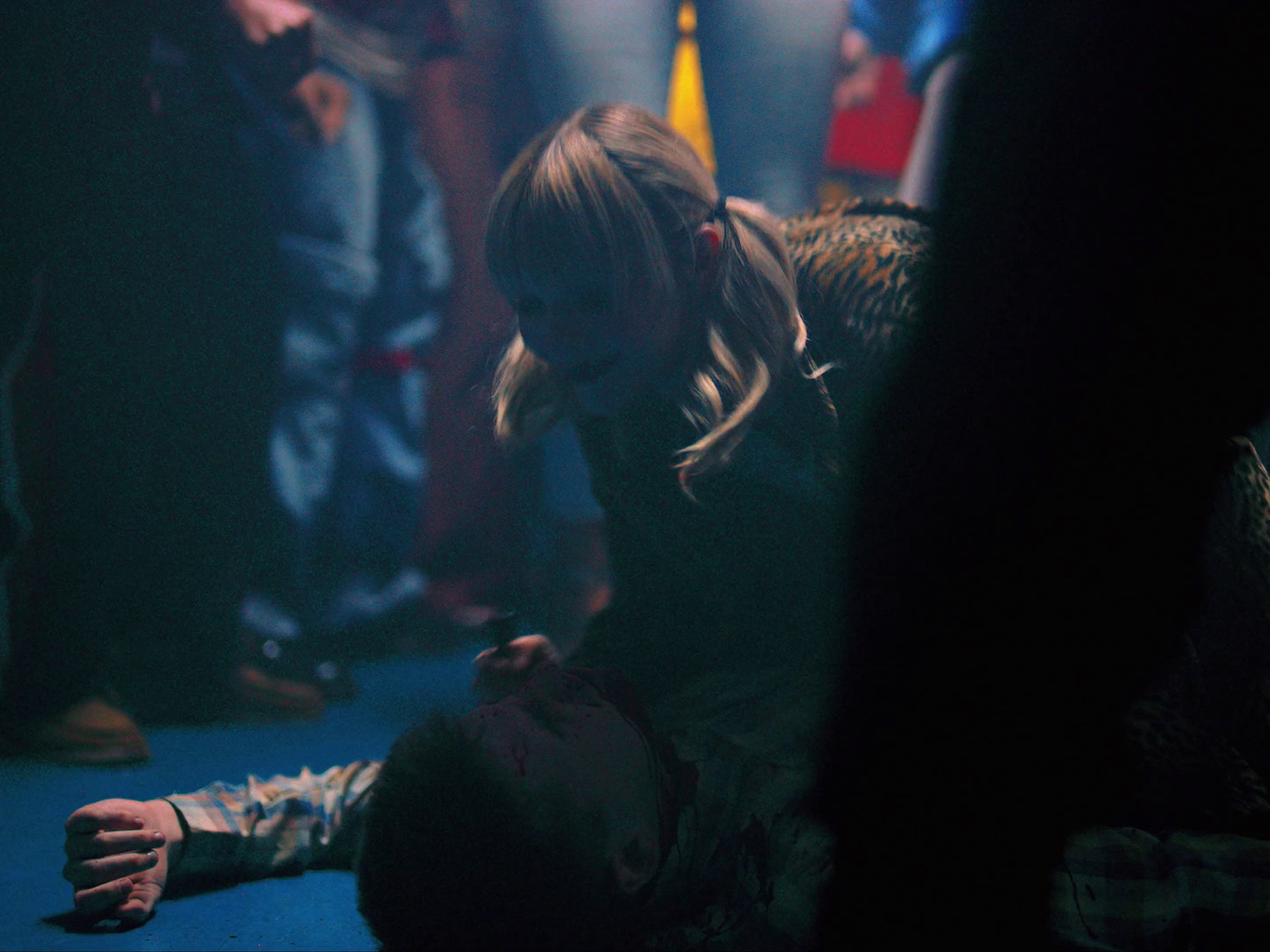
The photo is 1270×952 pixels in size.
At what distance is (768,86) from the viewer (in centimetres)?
117

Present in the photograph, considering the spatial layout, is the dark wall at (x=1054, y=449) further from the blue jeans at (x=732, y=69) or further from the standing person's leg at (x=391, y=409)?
the standing person's leg at (x=391, y=409)

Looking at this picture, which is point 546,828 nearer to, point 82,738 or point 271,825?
point 271,825

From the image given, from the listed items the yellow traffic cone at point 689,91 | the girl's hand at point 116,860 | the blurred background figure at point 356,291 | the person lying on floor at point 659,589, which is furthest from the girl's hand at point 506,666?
the yellow traffic cone at point 689,91

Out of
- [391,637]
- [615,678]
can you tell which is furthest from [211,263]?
[615,678]

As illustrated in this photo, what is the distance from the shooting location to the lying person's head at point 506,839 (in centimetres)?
52

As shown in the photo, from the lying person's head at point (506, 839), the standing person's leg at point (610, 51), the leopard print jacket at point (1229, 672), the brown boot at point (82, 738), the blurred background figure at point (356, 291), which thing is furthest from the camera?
the blurred background figure at point (356, 291)

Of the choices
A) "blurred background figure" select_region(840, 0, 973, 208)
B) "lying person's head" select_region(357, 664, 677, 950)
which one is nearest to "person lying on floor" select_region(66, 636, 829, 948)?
"lying person's head" select_region(357, 664, 677, 950)

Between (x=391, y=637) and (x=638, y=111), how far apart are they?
90 cm

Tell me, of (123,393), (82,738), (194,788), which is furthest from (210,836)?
(123,393)

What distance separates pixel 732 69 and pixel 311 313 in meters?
0.59

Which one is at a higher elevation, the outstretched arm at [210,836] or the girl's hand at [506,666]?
the girl's hand at [506,666]

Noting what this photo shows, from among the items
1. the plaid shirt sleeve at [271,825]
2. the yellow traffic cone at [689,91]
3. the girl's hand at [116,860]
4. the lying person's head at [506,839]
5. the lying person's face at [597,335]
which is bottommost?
the plaid shirt sleeve at [271,825]

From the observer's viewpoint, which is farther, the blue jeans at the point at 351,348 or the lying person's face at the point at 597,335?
the blue jeans at the point at 351,348

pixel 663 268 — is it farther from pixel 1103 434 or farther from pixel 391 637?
pixel 391 637
